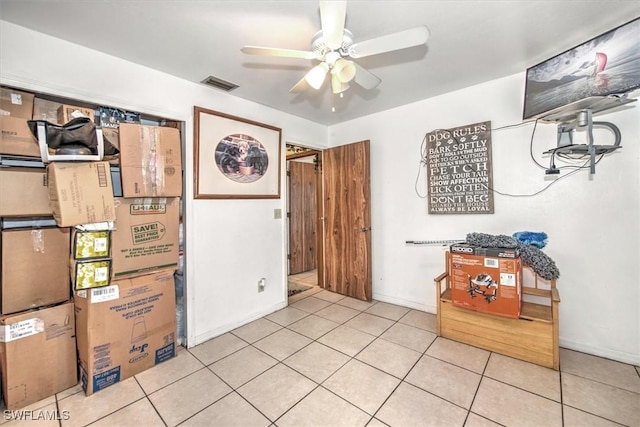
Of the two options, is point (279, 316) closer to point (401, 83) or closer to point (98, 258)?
point (98, 258)

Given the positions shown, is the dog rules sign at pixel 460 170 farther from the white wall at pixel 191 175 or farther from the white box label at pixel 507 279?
the white wall at pixel 191 175

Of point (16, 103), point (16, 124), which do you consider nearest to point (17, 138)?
point (16, 124)

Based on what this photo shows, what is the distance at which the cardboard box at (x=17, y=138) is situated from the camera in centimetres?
165

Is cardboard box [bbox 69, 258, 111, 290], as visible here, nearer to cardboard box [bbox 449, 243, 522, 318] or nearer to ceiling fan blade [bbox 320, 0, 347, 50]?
ceiling fan blade [bbox 320, 0, 347, 50]

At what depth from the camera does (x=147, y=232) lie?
216 centimetres

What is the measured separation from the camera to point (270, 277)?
3217 millimetres

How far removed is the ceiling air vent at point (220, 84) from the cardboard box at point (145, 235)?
1153mm

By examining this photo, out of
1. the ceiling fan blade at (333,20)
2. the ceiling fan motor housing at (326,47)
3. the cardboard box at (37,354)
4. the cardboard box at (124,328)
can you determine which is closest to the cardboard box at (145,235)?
the cardboard box at (124,328)

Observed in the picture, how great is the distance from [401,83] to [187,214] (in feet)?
7.91

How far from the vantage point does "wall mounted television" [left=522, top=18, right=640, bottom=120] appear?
175 centimetres

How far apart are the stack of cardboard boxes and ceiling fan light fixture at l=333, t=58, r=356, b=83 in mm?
1460

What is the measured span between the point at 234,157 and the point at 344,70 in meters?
1.58

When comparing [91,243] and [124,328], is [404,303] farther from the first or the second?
[91,243]

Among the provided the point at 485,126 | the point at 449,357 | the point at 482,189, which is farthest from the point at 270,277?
the point at 485,126
